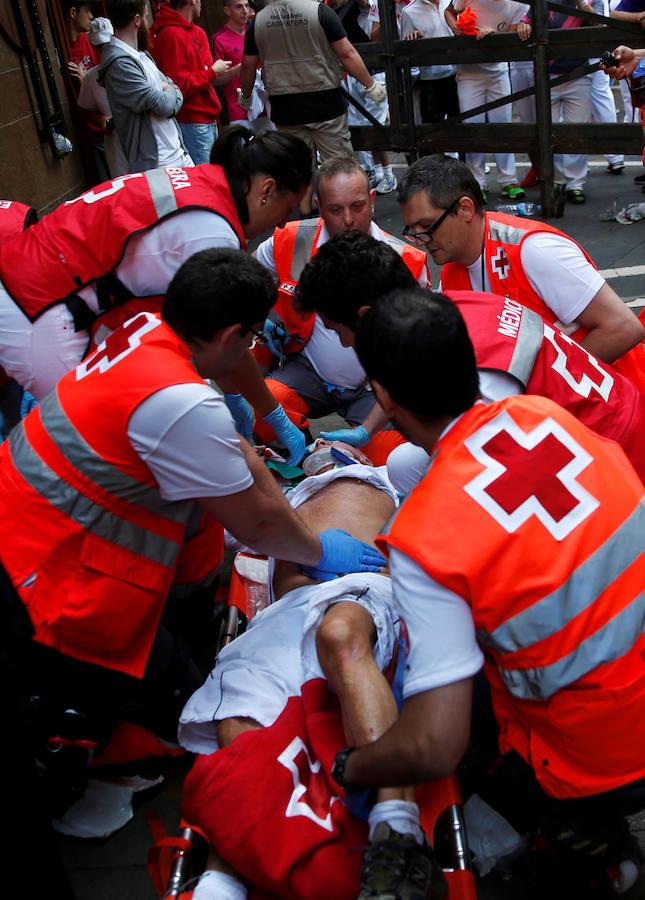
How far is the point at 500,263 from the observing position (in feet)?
10.6

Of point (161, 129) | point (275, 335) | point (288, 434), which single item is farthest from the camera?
point (161, 129)

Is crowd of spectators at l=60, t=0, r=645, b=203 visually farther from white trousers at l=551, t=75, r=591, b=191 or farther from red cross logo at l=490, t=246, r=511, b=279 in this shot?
red cross logo at l=490, t=246, r=511, b=279

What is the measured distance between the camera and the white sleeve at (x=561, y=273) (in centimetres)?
307

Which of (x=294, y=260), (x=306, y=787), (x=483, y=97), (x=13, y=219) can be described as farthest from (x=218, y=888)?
(x=483, y=97)

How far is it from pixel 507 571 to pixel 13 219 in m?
2.28

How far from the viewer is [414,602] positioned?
5.76 ft

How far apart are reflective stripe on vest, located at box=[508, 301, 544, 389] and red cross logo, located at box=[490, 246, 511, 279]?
25.9 inches

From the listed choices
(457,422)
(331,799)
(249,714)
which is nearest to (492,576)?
(457,422)

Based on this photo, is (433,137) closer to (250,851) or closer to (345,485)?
(345,485)

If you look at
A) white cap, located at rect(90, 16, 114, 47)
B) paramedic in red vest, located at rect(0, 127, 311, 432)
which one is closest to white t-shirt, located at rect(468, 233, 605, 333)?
paramedic in red vest, located at rect(0, 127, 311, 432)

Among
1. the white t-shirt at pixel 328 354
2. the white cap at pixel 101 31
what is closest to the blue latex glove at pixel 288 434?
the white t-shirt at pixel 328 354

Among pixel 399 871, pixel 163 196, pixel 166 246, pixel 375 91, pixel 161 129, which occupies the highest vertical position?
pixel 163 196

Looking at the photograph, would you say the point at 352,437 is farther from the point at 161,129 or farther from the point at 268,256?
the point at 161,129

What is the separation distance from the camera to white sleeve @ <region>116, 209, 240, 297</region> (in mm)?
3031
